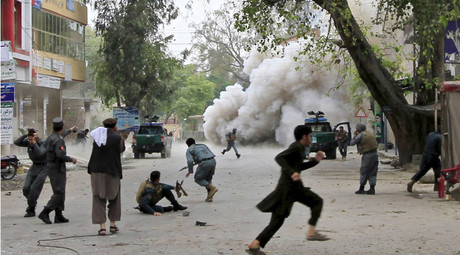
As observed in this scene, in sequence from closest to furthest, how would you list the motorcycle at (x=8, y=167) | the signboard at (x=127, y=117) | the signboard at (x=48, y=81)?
the motorcycle at (x=8, y=167)
the signboard at (x=48, y=81)
the signboard at (x=127, y=117)

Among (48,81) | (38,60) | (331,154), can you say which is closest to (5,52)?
(38,60)

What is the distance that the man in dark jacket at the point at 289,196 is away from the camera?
22.5 ft

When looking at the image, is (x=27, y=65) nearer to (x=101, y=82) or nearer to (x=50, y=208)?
(x=101, y=82)

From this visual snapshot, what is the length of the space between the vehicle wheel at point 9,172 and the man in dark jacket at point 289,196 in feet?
42.7

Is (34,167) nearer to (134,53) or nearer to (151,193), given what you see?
(151,193)

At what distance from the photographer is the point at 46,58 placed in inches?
1347

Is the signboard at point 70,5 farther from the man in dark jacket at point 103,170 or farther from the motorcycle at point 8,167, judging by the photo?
the man in dark jacket at point 103,170

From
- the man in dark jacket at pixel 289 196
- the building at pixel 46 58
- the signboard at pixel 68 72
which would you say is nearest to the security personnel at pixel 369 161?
the man in dark jacket at pixel 289 196

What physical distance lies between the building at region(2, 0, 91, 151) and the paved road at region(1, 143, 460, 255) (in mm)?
14634

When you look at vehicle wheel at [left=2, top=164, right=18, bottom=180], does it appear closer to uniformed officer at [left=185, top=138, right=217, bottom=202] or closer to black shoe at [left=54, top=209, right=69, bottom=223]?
uniformed officer at [left=185, top=138, right=217, bottom=202]

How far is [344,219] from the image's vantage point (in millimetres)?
10164

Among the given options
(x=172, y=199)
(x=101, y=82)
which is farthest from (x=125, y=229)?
(x=101, y=82)

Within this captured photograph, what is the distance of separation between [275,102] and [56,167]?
40.5 metres

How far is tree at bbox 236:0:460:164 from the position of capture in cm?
1877
